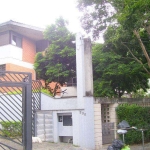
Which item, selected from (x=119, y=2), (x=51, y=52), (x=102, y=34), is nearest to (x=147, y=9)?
(x=119, y=2)

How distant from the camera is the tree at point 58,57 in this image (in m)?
15.3

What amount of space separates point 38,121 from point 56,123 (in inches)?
34.2

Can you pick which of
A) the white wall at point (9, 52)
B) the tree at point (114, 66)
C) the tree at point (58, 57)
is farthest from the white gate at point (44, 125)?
the white wall at point (9, 52)

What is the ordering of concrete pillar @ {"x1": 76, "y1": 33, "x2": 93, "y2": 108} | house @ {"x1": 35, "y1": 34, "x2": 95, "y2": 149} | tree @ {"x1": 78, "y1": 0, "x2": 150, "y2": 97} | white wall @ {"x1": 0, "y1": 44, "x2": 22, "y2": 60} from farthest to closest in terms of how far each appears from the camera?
white wall @ {"x1": 0, "y1": 44, "x2": 22, "y2": 60}, tree @ {"x1": 78, "y1": 0, "x2": 150, "y2": 97}, concrete pillar @ {"x1": 76, "y1": 33, "x2": 93, "y2": 108}, house @ {"x1": 35, "y1": 34, "x2": 95, "y2": 149}

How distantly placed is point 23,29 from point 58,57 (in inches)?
142

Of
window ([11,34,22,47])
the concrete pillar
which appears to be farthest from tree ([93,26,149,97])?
window ([11,34,22,47])

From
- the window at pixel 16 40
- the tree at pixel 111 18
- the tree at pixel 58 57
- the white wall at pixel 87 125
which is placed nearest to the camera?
the tree at pixel 111 18

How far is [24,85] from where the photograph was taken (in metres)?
5.79

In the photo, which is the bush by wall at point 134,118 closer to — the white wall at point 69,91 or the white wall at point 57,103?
the white wall at point 57,103

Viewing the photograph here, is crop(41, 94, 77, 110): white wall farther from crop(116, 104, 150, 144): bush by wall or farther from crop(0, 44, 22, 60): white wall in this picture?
crop(0, 44, 22, 60): white wall

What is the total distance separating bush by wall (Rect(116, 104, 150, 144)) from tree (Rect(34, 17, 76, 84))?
468cm

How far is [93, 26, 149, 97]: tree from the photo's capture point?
1278cm

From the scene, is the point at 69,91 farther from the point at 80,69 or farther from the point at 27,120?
the point at 27,120

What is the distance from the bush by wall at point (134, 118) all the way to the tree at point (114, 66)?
1.52m
